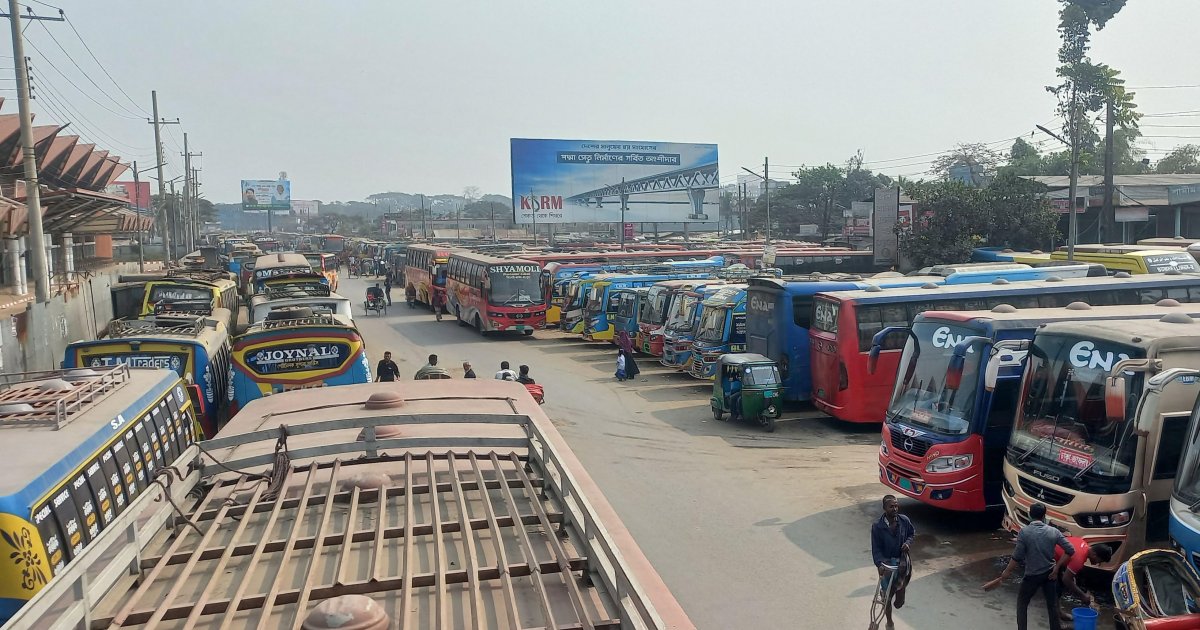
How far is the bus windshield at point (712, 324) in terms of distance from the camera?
68.8 ft

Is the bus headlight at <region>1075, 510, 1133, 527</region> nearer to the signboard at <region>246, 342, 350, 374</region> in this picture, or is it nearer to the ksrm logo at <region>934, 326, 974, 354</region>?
the ksrm logo at <region>934, 326, 974, 354</region>

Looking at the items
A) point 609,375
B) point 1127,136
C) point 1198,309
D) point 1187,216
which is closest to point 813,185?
point 1127,136

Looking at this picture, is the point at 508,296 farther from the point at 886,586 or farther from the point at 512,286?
the point at 886,586

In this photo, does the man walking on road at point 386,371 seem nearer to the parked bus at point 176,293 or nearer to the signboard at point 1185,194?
the parked bus at point 176,293

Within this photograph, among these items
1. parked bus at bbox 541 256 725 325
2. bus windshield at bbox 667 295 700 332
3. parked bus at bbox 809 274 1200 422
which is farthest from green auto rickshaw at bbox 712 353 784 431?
parked bus at bbox 541 256 725 325

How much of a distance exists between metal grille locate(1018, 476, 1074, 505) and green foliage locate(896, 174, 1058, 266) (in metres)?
28.7

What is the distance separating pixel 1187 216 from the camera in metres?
41.8

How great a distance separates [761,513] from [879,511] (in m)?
1.54

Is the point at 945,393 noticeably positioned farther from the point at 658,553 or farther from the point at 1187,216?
the point at 1187,216

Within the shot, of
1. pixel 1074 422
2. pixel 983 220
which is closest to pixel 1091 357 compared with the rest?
pixel 1074 422

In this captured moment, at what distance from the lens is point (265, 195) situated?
5172 inches

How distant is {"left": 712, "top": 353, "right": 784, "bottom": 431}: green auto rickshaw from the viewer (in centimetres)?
1694

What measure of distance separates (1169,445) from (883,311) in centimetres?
809

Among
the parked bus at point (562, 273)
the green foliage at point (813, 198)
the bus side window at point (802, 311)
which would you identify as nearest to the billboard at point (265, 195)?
the green foliage at point (813, 198)
